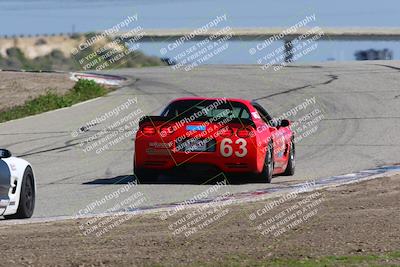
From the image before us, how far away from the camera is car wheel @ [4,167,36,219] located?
11.6m

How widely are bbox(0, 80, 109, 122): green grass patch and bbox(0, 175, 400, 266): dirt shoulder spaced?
17307 millimetres

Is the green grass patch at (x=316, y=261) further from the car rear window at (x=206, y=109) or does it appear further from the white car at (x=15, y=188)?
the car rear window at (x=206, y=109)

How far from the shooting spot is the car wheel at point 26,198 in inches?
458

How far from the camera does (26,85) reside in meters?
33.6

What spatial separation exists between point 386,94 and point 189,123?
1489cm

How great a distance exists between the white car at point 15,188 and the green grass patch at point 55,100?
15.9 m

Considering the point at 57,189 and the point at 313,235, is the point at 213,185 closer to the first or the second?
the point at 57,189

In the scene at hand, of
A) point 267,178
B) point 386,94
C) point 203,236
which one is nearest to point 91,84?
point 386,94

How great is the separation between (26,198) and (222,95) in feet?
62.3

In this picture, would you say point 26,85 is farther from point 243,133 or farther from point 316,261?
point 316,261

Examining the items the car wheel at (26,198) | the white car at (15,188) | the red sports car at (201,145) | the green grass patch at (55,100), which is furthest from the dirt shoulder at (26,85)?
the white car at (15,188)

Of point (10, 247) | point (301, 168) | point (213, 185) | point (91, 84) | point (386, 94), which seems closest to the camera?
point (10, 247)

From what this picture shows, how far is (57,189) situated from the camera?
50.0 ft

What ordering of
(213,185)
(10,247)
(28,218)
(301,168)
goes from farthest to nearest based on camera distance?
(301,168) < (213,185) < (28,218) < (10,247)
